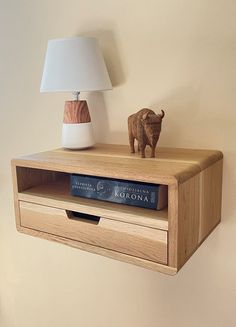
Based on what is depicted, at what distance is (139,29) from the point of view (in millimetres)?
1014

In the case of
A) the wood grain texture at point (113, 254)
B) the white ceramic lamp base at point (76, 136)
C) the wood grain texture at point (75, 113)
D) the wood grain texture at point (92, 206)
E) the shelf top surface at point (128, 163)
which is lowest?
the wood grain texture at point (113, 254)

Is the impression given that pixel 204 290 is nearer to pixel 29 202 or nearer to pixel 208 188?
pixel 208 188

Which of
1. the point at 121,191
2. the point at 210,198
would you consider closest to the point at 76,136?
the point at 121,191

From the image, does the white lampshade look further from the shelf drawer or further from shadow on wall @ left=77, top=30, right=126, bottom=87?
the shelf drawer

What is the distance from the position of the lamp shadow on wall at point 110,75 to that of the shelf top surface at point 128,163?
0.12 meters

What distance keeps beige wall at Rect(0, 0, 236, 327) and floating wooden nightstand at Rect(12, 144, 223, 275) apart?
11cm

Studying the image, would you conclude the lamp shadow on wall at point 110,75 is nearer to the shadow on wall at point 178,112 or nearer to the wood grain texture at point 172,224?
the shadow on wall at point 178,112

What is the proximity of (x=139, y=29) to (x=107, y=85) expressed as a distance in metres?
0.19

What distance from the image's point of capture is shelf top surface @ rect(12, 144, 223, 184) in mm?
741

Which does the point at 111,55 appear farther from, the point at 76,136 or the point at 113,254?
the point at 113,254

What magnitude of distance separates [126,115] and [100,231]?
40 centimetres

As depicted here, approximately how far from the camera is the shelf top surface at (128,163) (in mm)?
741

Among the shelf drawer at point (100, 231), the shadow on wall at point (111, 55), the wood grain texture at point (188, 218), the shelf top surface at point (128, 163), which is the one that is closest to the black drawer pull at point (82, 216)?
the shelf drawer at point (100, 231)

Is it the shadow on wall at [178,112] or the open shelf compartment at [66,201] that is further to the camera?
the shadow on wall at [178,112]
